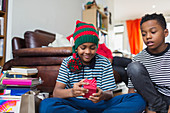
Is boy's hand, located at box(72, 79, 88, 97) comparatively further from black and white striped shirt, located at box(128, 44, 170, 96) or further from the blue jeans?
black and white striped shirt, located at box(128, 44, 170, 96)

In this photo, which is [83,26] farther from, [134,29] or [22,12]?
[134,29]

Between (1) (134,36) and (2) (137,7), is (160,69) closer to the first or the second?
(2) (137,7)

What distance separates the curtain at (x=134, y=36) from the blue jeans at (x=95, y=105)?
5.79m

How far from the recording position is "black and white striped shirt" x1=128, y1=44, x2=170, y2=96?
1013 mm

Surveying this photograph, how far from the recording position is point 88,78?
1.04 m

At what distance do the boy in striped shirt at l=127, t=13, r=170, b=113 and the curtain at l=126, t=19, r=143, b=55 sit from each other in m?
5.52

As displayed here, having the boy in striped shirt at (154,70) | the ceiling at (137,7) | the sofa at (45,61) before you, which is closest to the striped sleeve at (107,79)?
the boy in striped shirt at (154,70)

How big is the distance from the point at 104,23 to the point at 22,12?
2.13 metres

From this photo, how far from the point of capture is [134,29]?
641 centimetres

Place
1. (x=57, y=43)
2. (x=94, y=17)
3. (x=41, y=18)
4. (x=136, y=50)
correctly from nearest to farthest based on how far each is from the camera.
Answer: (x=57, y=43) < (x=41, y=18) < (x=94, y=17) < (x=136, y=50)

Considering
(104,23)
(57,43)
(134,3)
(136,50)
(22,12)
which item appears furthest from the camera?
(136,50)

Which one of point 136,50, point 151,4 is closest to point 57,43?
point 151,4

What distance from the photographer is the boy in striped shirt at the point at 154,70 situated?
3.19 feet

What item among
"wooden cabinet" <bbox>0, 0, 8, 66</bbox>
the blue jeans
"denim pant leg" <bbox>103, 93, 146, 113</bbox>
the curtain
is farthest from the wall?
the curtain
